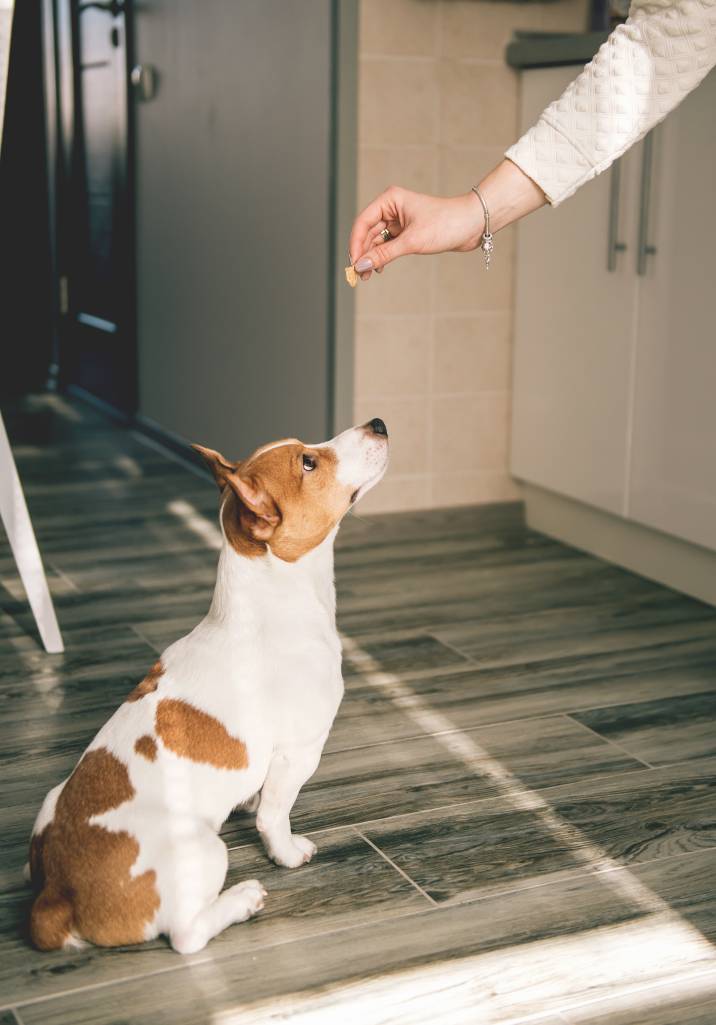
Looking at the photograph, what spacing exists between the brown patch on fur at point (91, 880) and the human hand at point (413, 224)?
729mm

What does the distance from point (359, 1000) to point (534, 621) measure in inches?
55.5

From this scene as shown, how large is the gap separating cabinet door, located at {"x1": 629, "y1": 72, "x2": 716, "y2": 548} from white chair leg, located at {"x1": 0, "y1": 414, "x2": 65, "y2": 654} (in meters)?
1.38

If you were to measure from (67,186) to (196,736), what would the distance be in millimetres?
4355

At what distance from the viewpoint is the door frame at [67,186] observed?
466cm

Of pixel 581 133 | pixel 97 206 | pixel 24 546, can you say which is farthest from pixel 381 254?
pixel 97 206

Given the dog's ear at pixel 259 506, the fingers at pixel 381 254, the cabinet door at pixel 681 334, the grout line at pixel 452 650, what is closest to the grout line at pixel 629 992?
the dog's ear at pixel 259 506

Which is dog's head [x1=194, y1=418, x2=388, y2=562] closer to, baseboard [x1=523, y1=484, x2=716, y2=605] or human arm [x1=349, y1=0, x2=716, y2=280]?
human arm [x1=349, y1=0, x2=716, y2=280]

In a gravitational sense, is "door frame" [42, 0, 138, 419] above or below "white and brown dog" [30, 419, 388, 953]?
above

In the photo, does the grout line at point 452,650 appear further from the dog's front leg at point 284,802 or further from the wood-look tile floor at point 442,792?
the dog's front leg at point 284,802

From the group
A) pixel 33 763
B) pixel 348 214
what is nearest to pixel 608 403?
pixel 348 214

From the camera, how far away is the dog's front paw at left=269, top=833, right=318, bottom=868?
173cm

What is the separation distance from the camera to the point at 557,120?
5.41 feet

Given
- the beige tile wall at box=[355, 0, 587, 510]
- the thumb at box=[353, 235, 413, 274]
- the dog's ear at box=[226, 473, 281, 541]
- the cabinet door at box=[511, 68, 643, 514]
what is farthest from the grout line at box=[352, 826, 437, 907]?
the beige tile wall at box=[355, 0, 587, 510]

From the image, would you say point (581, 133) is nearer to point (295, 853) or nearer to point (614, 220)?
point (295, 853)
